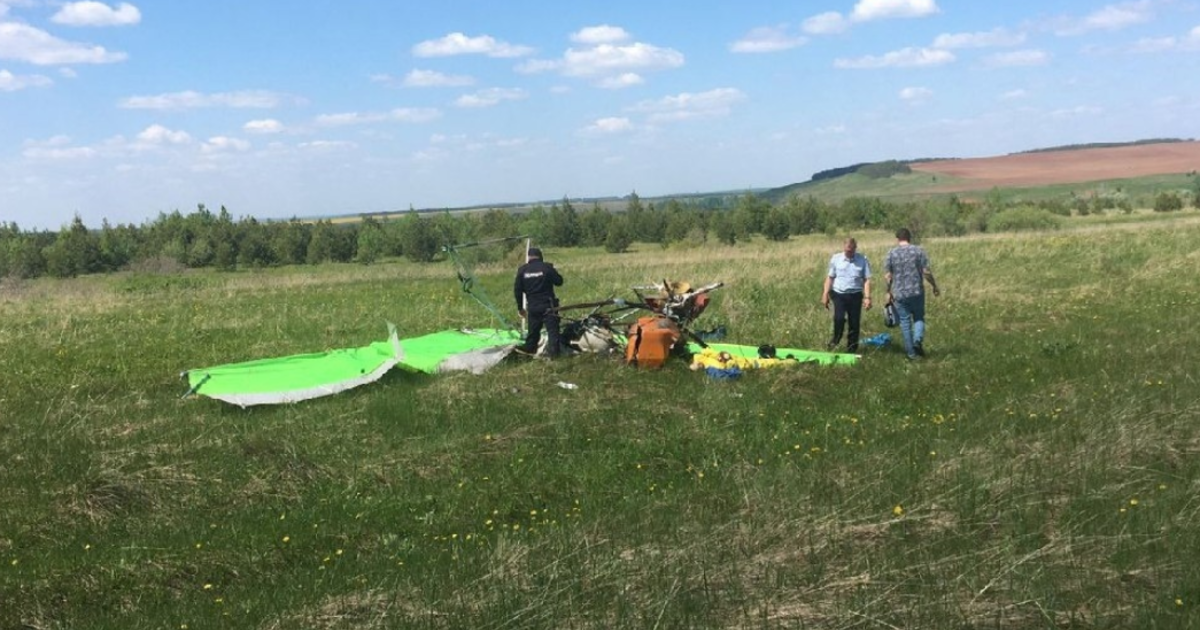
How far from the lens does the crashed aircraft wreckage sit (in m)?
10.9

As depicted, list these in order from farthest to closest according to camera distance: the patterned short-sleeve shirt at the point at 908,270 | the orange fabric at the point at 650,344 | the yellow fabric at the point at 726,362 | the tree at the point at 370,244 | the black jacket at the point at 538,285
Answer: the tree at the point at 370,244
the black jacket at the point at 538,285
the patterned short-sleeve shirt at the point at 908,270
the orange fabric at the point at 650,344
the yellow fabric at the point at 726,362

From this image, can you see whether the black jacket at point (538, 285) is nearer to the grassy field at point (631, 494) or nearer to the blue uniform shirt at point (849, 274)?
the grassy field at point (631, 494)

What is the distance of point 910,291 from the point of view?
39.9ft

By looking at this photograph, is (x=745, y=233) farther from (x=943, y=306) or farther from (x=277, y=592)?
(x=277, y=592)

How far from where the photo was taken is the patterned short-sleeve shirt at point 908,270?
39.9 ft

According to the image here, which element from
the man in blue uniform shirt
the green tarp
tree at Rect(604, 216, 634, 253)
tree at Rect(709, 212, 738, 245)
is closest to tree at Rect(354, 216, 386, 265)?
tree at Rect(604, 216, 634, 253)

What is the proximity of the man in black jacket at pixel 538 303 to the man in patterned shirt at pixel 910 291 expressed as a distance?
4.87 meters

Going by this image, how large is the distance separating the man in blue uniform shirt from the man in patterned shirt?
1.85 feet

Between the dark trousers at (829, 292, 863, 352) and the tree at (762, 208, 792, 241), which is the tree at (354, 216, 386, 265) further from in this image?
the dark trousers at (829, 292, 863, 352)

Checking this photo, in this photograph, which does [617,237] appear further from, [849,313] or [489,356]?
[489,356]

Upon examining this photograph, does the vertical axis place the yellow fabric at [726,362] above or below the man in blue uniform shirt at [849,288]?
below

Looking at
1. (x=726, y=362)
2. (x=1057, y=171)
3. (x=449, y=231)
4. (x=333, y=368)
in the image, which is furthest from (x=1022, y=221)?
(x=333, y=368)

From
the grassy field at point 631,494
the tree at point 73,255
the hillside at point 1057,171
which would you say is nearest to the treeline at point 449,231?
the tree at point 73,255

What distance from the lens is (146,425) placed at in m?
9.37
